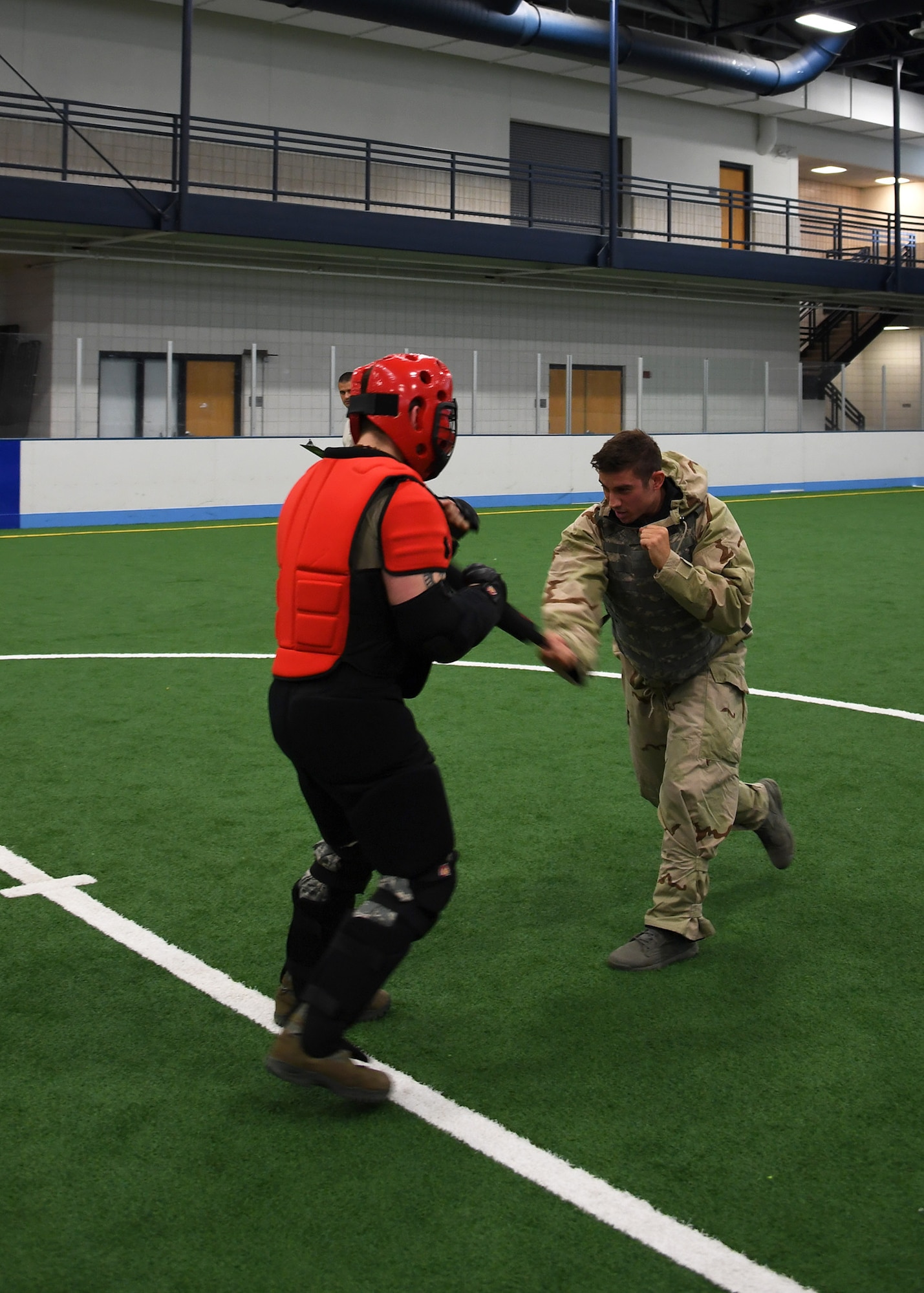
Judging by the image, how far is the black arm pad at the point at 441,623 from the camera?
321 centimetres

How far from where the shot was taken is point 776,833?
4.93 metres

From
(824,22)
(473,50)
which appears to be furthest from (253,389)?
(824,22)

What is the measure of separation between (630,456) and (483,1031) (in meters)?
1.78

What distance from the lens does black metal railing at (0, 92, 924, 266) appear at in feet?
69.5

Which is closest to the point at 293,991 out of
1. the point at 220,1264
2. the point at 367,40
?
the point at 220,1264

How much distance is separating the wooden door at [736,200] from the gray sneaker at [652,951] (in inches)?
1136

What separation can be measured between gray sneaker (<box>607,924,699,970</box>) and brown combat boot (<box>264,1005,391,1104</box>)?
109 cm

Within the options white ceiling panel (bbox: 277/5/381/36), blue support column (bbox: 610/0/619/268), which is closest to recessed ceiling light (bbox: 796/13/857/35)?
blue support column (bbox: 610/0/619/268)

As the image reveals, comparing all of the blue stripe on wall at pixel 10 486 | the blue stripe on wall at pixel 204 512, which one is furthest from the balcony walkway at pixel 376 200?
the blue stripe on wall at pixel 204 512

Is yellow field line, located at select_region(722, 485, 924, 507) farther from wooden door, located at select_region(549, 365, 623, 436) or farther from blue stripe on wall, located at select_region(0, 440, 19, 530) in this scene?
blue stripe on wall, located at select_region(0, 440, 19, 530)

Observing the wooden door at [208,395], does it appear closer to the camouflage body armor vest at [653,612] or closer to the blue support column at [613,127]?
the blue support column at [613,127]

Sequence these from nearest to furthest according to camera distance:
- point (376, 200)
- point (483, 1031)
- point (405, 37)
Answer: point (483, 1031) → point (405, 37) → point (376, 200)

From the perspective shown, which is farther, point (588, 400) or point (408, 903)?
point (588, 400)

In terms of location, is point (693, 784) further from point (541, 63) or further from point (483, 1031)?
point (541, 63)
